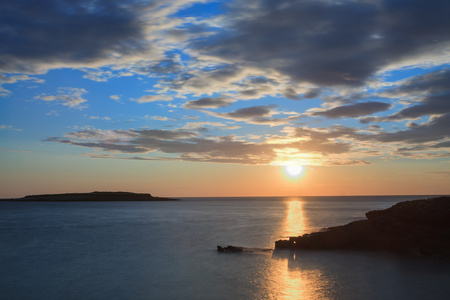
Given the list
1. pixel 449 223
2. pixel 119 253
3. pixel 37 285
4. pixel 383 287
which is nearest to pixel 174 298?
pixel 37 285

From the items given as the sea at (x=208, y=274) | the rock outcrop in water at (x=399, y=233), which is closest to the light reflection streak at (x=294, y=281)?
the sea at (x=208, y=274)

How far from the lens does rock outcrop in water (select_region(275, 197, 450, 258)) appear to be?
34062mm

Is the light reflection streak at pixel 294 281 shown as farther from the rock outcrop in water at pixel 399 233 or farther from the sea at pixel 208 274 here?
the rock outcrop in water at pixel 399 233

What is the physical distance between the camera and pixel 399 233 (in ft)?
119

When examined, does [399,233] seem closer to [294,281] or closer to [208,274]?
[294,281]

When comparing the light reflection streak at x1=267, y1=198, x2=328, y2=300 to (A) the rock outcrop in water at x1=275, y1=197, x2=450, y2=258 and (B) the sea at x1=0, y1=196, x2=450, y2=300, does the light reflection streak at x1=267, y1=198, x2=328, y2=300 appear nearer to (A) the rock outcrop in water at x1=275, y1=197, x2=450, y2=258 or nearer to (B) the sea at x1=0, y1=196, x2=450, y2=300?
(B) the sea at x1=0, y1=196, x2=450, y2=300

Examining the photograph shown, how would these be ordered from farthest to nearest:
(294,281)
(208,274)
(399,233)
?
(399,233)
(208,274)
(294,281)

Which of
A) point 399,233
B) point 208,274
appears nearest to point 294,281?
point 208,274

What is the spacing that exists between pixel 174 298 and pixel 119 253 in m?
17.9

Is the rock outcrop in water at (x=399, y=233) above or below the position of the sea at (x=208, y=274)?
above

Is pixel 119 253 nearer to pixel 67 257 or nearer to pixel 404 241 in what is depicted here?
pixel 67 257

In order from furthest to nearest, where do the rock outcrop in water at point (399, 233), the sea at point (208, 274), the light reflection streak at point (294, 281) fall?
1. the rock outcrop in water at point (399, 233)
2. the sea at point (208, 274)
3. the light reflection streak at point (294, 281)

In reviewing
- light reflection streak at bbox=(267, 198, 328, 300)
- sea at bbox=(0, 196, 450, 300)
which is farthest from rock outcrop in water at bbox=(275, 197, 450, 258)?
light reflection streak at bbox=(267, 198, 328, 300)

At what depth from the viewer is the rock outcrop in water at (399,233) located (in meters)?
34.1
